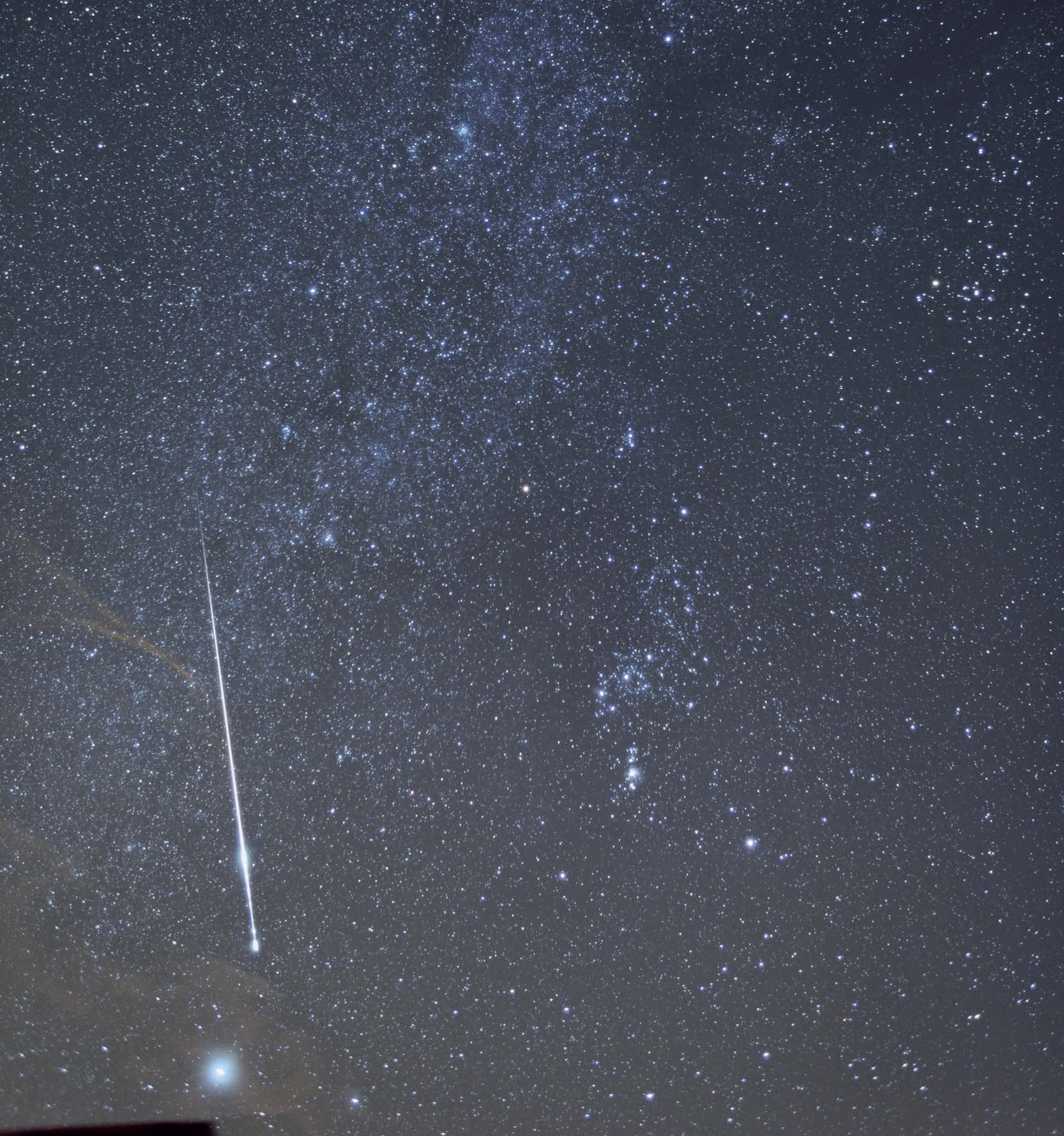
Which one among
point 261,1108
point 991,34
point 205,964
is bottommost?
point 261,1108

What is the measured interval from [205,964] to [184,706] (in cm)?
56

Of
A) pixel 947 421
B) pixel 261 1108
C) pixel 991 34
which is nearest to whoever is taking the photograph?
pixel 991 34

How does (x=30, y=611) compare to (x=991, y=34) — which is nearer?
(x=991, y=34)

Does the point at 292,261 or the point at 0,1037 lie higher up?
the point at 292,261

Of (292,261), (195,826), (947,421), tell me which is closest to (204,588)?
(195,826)

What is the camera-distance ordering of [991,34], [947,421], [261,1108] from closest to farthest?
1. [991,34]
2. [947,421]
3. [261,1108]

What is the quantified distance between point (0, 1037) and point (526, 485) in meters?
1.74

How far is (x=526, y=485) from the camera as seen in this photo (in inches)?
58.4

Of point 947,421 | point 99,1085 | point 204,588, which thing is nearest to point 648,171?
point 947,421

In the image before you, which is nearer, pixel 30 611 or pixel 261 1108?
pixel 30 611

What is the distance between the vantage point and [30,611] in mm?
1483

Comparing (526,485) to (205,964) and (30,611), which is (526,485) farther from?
(205,964)

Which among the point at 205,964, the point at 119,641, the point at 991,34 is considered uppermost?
the point at 991,34

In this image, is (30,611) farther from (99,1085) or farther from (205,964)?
(99,1085)
